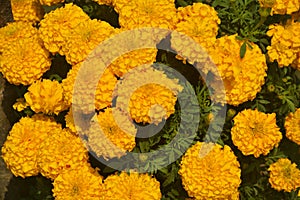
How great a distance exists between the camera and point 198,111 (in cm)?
224

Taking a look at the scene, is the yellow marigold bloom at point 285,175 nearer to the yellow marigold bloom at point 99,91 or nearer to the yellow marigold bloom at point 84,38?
the yellow marigold bloom at point 99,91

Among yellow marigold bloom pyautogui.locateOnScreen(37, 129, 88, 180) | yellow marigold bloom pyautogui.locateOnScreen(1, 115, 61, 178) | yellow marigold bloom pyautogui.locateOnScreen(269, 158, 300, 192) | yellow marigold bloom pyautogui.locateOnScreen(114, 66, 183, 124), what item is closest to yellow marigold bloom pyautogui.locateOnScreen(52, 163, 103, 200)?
yellow marigold bloom pyautogui.locateOnScreen(37, 129, 88, 180)

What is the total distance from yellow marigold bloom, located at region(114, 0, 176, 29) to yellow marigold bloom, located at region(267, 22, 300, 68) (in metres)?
0.39

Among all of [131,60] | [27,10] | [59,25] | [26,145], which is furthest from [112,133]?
[27,10]

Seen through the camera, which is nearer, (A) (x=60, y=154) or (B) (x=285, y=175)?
(A) (x=60, y=154)

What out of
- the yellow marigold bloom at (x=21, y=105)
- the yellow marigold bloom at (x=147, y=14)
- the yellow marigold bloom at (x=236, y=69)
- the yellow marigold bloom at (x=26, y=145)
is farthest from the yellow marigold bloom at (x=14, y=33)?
the yellow marigold bloom at (x=236, y=69)

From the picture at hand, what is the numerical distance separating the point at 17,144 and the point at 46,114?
177mm

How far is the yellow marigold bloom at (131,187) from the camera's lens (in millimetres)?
2104

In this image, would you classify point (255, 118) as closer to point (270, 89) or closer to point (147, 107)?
point (270, 89)

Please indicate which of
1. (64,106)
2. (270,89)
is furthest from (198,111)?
(64,106)

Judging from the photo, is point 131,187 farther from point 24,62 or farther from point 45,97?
point 24,62

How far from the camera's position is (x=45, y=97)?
224cm

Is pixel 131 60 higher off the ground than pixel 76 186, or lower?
higher

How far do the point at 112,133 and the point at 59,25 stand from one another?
0.47 m
